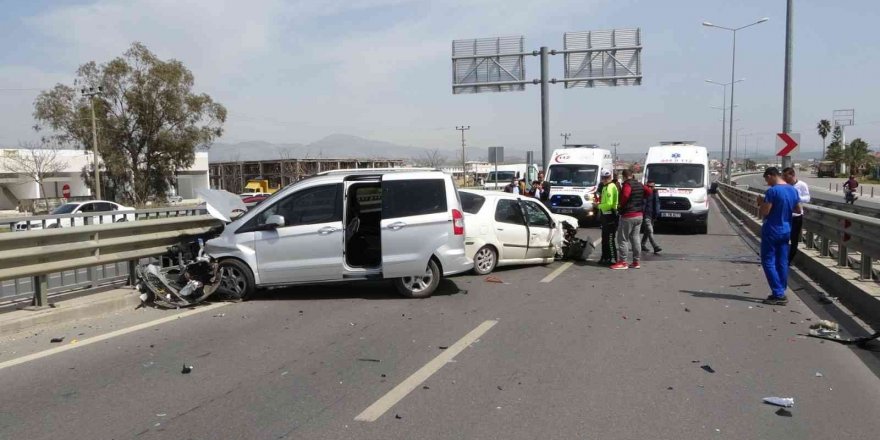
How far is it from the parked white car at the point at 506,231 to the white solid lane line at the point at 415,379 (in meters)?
4.06

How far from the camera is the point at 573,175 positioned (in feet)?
71.9

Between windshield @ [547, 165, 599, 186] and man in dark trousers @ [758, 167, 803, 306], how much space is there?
1312 cm

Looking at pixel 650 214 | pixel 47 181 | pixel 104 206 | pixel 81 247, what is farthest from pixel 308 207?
pixel 47 181

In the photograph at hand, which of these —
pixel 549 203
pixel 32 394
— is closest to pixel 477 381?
pixel 32 394

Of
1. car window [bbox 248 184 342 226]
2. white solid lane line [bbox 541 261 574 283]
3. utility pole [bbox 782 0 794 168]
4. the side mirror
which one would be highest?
utility pole [bbox 782 0 794 168]

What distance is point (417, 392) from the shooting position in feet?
16.7

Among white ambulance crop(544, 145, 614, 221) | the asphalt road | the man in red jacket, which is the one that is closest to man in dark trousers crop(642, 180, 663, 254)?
the man in red jacket

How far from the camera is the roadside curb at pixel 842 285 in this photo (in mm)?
7555

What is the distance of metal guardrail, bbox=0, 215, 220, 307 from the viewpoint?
7.21 m

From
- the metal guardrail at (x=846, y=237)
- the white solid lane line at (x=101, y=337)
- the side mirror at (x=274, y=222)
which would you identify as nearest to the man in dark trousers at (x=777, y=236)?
the metal guardrail at (x=846, y=237)

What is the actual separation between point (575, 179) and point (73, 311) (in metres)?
16.8

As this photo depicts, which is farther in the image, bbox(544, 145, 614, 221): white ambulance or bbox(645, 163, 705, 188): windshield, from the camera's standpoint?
bbox(544, 145, 614, 221): white ambulance

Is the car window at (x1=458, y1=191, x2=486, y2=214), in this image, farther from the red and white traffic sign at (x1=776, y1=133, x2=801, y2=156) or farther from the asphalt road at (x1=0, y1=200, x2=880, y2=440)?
the red and white traffic sign at (x1=776, y1=133, x2=801, y2=156)

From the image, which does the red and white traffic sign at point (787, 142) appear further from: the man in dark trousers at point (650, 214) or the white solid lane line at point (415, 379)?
the white solid lane line at point (415, 379)
